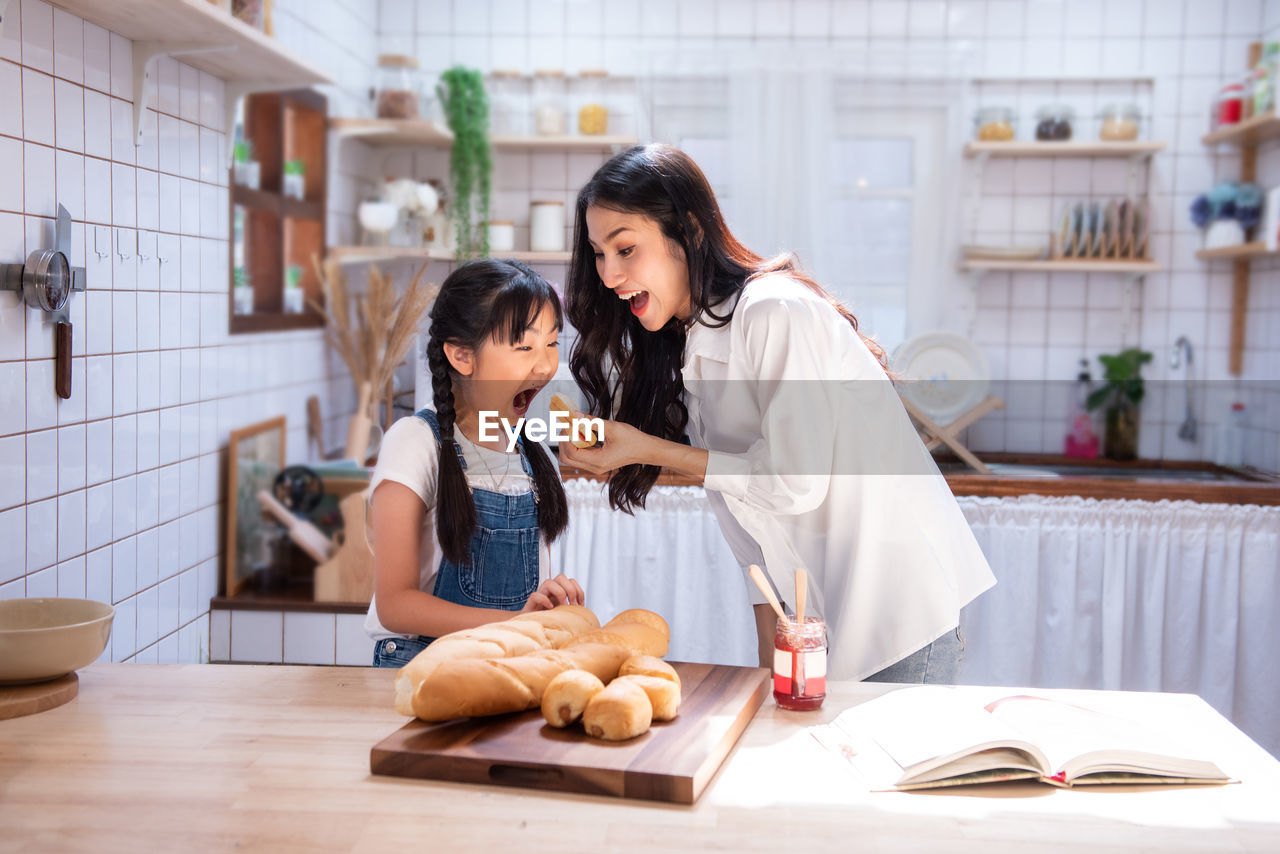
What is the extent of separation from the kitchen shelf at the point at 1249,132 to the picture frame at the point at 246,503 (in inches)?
123

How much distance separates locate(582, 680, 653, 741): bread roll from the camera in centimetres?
102

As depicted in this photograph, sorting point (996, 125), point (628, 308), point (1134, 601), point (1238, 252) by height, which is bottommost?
point (1134, 601)

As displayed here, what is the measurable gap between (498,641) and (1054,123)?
336 cm

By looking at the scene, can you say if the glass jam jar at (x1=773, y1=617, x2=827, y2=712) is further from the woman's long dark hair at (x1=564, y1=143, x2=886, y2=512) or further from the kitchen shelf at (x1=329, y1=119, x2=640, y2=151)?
→ the kitchen shelf at (x1=329, y1=119, x2=640, y2=151)

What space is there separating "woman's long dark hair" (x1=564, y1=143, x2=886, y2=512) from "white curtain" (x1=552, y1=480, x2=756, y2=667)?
990mm

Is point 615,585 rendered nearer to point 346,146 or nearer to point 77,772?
point 77,772

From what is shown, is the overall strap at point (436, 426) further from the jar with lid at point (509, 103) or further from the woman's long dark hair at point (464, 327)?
the jar with lid at point (509, 103)

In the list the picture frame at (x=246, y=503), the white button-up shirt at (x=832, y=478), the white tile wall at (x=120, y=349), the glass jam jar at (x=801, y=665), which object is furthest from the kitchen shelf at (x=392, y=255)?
the glass jam jar at (x=801, y=665)

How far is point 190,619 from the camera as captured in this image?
8.20 ft

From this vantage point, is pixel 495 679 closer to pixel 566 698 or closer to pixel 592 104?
pixel 566 698

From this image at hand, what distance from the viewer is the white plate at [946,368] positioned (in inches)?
126

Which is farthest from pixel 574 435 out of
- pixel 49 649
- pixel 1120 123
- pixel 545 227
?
pixel 1120 123

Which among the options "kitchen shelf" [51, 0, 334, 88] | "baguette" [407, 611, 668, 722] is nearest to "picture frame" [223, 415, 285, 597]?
"kitchen shelf" [51, 0, 334, 88]

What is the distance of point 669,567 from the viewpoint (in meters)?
2.69
